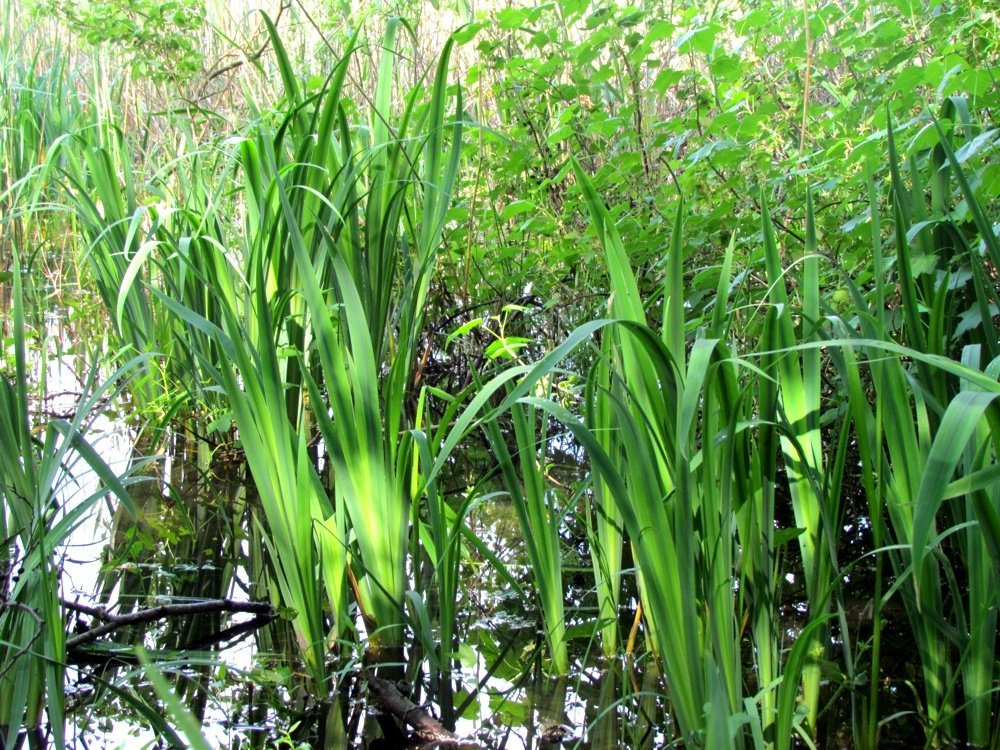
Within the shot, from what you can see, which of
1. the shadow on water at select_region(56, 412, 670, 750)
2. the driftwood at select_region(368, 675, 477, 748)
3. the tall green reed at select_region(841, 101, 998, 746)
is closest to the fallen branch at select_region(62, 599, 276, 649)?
the shadow on water at select_region(56, 412, 670, 750)

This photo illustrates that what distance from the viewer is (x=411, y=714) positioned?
1.31 m

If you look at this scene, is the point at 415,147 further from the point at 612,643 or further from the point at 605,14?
the point at 612,643

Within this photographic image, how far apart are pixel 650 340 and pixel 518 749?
2.06 ft

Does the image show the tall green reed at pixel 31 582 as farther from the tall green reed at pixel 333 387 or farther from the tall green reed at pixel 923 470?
the tall green reed at pixel 923 470

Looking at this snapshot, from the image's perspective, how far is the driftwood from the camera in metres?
1.25

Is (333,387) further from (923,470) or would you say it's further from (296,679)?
(923,470)

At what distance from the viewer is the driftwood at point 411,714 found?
125cm

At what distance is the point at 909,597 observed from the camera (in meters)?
1.27

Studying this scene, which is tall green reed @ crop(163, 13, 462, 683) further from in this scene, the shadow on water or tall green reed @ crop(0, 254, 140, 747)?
tall green reed @ crop(0, 254, 140, 747)

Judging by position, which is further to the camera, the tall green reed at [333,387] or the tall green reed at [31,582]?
the tall green reed at [333,387]

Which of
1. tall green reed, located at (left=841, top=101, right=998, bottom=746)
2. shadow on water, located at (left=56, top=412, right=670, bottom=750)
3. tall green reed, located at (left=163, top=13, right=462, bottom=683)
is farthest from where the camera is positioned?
tall green reed, located at (left=163, top=13, right=462, bottom=683)

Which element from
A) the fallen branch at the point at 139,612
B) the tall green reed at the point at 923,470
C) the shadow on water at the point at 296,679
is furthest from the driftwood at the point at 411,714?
the tall green reed at the point at 923,470

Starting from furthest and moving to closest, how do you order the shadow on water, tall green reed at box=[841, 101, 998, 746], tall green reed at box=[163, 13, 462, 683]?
tall green reed at box=[163, 13, 462, 683] < the shadow on water < tall green reed at box=[841, 101, 998, 746]

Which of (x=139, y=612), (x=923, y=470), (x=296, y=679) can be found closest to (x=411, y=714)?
(x=296, y=679)
